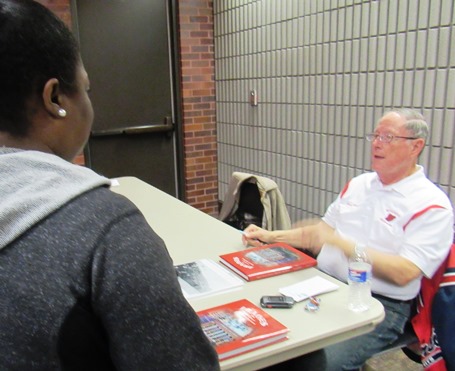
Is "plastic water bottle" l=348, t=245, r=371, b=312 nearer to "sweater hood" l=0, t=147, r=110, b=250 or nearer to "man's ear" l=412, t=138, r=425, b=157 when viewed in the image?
"man's ear" l=412, t=138, r=425, b=157

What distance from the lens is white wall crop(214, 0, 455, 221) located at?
245 cm

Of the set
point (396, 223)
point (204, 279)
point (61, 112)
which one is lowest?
point (204, 279)

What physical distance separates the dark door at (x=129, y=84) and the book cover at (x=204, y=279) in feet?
9.49

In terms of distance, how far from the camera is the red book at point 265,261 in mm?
1662

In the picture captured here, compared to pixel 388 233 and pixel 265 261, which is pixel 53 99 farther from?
pixel 388 233

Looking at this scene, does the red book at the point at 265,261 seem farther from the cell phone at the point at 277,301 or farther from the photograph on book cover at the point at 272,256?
the cell phone at the point at 277,301

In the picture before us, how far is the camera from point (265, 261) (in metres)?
1.76

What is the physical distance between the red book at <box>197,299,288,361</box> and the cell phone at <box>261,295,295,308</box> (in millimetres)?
42

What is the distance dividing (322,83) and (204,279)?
2.04m

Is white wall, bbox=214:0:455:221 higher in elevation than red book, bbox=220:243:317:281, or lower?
higher

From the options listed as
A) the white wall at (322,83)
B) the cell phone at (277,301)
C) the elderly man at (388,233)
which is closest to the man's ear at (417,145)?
the elderly man at (388,233)

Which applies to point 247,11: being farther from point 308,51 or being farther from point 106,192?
point 106,192

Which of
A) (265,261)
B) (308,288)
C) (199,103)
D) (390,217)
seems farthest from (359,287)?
(199,103)

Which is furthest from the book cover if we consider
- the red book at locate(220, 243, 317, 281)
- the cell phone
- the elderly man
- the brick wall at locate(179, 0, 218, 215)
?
the brick wall at locate(179, 0, 218, 215)
